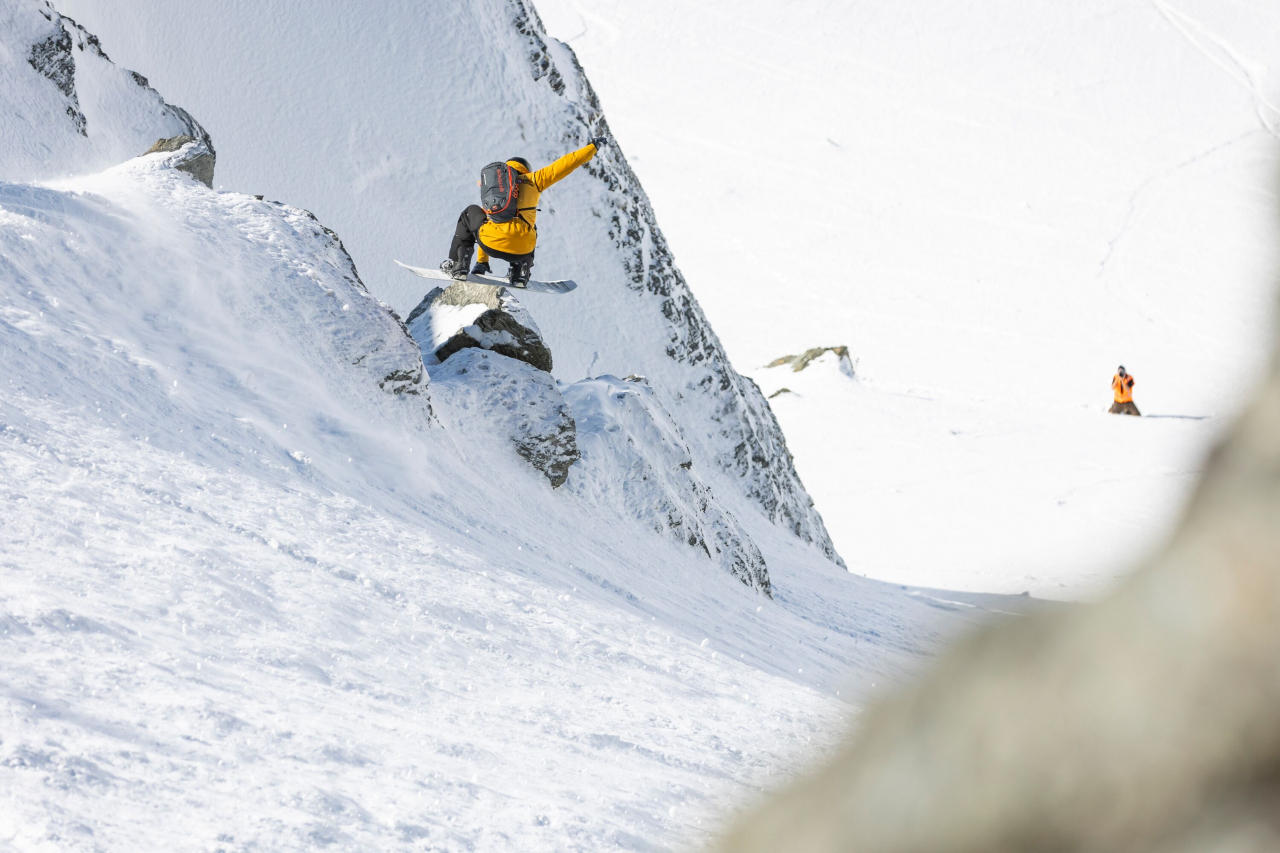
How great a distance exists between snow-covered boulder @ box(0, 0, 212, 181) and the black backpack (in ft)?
15.9

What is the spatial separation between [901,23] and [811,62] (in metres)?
6.52

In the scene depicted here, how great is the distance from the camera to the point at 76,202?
8.11 metres

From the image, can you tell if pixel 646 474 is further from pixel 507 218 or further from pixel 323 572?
pixel 323 572

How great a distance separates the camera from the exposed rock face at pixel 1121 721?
2.18 feet

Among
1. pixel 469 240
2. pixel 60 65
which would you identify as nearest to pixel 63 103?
pixel 60 65

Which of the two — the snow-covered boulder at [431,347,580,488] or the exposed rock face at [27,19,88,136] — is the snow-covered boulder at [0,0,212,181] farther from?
the snow-covered boulder at [431,347,580,488]

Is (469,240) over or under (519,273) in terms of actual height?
over

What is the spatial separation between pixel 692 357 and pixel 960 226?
25069 mm

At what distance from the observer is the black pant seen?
1145 cm

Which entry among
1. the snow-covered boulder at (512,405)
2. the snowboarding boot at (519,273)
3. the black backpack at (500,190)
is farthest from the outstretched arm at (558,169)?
the snow-covered boulder at (512,405)

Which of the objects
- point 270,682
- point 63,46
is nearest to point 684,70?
point 63,46

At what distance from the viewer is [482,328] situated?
421 inches

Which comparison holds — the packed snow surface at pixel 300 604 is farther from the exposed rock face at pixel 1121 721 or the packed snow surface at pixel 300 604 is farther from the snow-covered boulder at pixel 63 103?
the snow-covered boulder at pixel 63 103

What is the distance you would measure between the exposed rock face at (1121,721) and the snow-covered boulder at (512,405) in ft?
29.8
